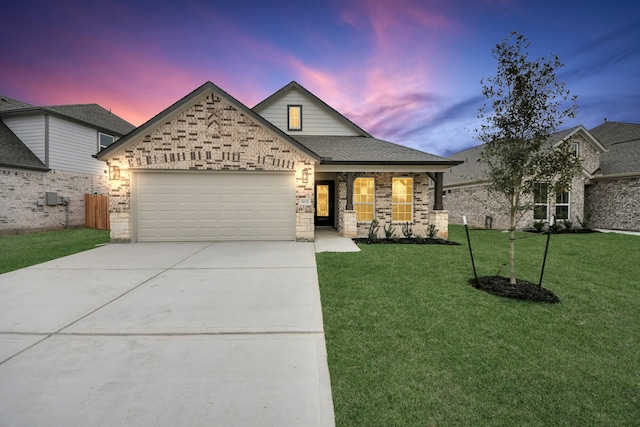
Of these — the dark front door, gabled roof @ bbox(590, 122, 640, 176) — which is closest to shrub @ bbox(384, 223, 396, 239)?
the dark front door

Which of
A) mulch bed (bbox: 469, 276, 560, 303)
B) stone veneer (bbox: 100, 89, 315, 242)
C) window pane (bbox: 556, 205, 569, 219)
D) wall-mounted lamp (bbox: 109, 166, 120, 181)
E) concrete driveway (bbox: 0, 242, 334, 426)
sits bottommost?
concrete driveway (bbox: 0, 242, 334, 426)

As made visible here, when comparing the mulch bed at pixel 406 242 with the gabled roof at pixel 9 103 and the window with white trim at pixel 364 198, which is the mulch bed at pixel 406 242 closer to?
the window with white trim at pixel 364 198

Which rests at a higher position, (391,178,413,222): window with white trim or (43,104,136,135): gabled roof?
(43,104,136,135): gabled roof

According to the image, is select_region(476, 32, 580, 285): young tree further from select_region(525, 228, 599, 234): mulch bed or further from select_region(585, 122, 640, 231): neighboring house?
select_region(585, 122, 640, 231): neighboring house

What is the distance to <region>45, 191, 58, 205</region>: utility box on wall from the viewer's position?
14.0m

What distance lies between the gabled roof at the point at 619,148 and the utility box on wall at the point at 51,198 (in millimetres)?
30053

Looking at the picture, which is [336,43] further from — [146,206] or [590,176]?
[590,176]

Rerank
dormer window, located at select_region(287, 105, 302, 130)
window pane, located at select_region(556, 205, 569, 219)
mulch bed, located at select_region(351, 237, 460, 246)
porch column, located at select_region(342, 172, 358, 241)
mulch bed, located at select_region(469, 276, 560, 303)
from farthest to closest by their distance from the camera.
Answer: window pane, located at select_region(556, 205, 569, 219)
dormer window, located at select_region(287, 105, 302, 130)
porch column, located at select_region(342, 172, 358, 241)
mulch bed, located at select_region(351, 237, 460, 246)
mulch bed, located at select_region(469, 276, 560, 303)

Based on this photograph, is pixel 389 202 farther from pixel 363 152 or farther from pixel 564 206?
pixel 564 206

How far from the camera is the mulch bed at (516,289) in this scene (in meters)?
4.61

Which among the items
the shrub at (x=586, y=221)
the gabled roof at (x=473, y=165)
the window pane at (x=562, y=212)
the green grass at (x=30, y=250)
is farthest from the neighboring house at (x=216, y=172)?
the shrub at (x=586, y=221)

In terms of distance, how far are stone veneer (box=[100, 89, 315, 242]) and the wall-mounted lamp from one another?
107 millimetres

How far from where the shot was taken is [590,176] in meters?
15.9

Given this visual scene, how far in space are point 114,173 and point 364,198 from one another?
957 centimetres
